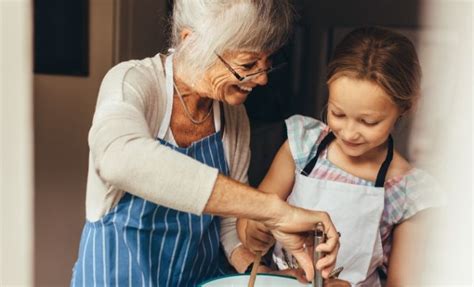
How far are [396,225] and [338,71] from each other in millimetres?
327

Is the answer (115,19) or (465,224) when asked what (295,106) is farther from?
(465,224)

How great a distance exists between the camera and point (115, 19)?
6.27 feet

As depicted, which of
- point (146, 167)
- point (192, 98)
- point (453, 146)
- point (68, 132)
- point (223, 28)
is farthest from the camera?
point (68, 132)

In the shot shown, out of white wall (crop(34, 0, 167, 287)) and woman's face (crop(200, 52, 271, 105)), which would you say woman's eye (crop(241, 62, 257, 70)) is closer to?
woman's face (crop(200, 52, 271, 105))

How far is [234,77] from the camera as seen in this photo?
3.33 ft

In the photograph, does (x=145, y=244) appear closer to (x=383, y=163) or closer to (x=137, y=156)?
(x=137, y=156)

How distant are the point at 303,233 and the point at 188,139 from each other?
33 cm

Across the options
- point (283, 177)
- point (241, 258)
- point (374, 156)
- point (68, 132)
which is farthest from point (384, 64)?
point (68, 132)

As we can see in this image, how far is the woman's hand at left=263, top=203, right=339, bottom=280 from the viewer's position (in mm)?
841

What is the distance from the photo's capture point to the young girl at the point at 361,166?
1.04 meters

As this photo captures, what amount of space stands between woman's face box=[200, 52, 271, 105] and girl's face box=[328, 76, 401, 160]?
0.46 feet

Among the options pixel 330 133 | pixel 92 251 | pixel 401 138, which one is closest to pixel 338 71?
pixel 330 133

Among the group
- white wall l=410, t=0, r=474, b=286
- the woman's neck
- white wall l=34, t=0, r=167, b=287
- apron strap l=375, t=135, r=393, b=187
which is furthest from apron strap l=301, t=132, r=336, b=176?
white wall l=34, t=0, r=167, b=287

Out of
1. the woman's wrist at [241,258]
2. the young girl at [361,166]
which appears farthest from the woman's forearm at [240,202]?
the woman's wrist at [241,258]
